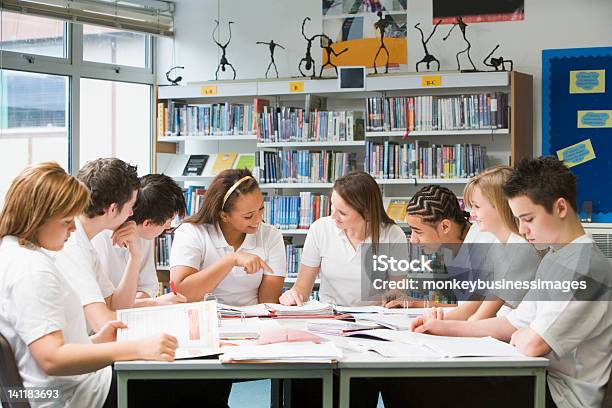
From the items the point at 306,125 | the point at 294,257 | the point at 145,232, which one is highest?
the point at 306,125

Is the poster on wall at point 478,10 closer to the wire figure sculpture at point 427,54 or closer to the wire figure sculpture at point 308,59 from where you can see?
the wire figure sculpture at point 427,54

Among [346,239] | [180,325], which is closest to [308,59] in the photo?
[346,239]

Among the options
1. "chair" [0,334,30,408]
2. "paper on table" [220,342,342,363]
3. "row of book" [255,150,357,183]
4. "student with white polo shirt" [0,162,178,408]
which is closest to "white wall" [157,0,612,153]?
"row of book" [255,150,357,183]

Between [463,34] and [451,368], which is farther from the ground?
Answer: [463,34]

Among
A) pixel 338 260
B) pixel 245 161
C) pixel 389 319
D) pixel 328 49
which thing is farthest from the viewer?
pixel 245 161

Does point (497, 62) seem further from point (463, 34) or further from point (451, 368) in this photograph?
point (451, 368)

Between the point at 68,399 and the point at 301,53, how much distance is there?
4802 millimetres

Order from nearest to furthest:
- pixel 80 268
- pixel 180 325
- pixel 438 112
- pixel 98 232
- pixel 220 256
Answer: pixel 180 325 → pixel 80 268 → pixel 98 232 → pixel 220 256 → pixel 438 112

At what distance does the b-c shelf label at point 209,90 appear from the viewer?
6785mm

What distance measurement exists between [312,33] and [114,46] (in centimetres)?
166

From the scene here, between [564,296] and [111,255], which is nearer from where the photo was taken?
[564,296]

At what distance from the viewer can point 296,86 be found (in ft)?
21.3

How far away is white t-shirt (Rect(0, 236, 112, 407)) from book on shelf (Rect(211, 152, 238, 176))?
4.41 meters

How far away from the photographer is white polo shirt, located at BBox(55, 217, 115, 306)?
9.71 ft
